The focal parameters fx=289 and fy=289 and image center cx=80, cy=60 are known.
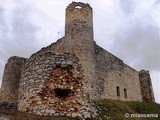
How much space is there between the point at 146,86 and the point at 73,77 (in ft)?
73.5

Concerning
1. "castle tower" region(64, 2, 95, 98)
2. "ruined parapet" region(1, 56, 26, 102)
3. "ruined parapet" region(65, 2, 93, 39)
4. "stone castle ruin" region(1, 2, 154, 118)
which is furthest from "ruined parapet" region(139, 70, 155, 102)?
"ruined parapet" region(1, 56, 26, 102)

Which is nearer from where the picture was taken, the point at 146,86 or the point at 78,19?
the point at 78,19

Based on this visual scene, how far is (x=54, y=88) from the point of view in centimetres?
858

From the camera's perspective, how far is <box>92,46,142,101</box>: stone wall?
74.9 ft

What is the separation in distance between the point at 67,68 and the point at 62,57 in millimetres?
412

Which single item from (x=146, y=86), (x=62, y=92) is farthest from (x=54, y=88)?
(x=146, y=86)

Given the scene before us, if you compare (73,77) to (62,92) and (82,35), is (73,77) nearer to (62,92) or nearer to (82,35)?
(62,92)

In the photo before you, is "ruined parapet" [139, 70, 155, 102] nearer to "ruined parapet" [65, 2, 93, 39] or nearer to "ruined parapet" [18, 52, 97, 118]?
"ruined parapet" [65, 2, 93, 39]

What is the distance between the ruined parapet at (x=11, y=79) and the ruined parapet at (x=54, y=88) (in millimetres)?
15884

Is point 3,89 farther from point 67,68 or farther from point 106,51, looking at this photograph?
point 67,68

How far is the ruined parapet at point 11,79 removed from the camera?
2448 centimetres

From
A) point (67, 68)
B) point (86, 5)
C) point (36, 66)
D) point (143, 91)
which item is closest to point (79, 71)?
point (67, 68)

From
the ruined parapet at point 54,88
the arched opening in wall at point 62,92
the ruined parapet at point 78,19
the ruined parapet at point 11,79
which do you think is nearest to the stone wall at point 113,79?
the ruined parapet at point 78,19

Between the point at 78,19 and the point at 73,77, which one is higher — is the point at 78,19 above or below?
above
